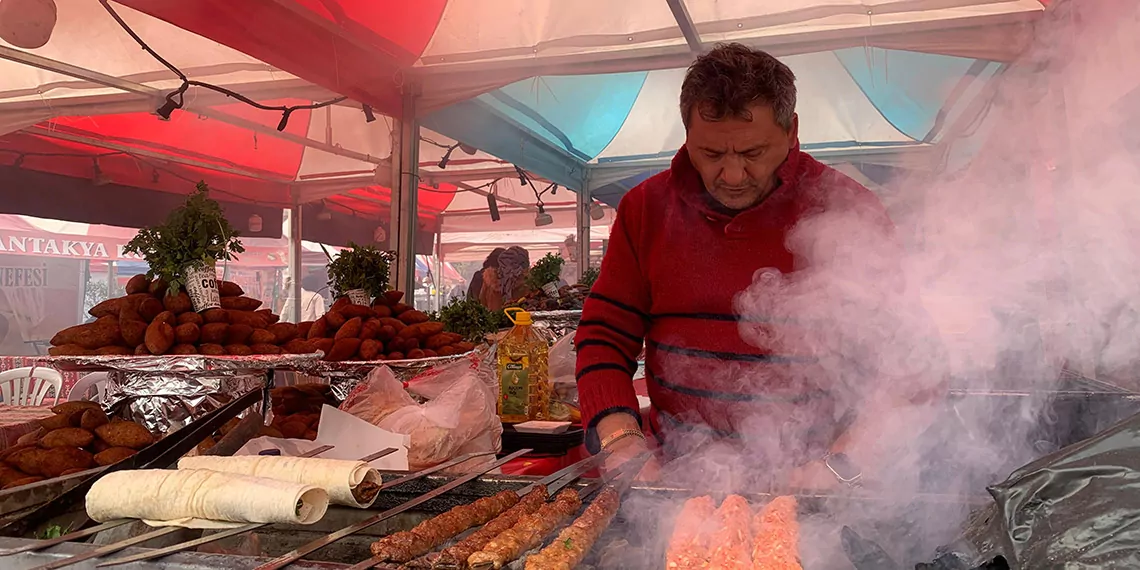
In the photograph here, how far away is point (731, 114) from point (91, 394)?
458 cm

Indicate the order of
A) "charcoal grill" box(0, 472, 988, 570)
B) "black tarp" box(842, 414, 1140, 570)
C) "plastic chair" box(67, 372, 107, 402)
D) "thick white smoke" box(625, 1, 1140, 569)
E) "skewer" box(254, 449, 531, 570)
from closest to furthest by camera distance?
"black tarp" box(842, 414, 1140, 570)
"skewer" box(254, 449, 531, 570)
"charcoal grill" box(0, 472, 988, 570)
"thick white smoke" box(625, 1, 1140, 569)
"plastic chair" box(67, 372, 107, 402)

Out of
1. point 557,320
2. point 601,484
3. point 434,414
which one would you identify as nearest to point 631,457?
point 601,484

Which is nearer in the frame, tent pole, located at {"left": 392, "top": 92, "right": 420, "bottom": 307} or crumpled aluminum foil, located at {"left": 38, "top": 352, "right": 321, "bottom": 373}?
crumpled aluminum foil, located at {"left": 38, "top": 352, "right": 321, "bottom": 373}

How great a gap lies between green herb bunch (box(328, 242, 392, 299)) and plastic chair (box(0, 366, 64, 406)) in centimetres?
286

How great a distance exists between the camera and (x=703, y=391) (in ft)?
7.02

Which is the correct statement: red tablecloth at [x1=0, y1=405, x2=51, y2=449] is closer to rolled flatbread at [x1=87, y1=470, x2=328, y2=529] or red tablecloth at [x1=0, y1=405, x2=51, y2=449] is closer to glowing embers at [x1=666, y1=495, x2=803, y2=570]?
rolled flatbread at [x1=87, y1=470, x2=328, y2=529]

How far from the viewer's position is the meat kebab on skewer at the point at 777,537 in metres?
1.20

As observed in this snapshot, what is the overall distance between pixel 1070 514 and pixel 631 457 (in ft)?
3.72

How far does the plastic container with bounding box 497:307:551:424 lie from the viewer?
115 inches

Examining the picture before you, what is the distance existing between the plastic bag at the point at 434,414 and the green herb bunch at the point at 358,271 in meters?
1.23

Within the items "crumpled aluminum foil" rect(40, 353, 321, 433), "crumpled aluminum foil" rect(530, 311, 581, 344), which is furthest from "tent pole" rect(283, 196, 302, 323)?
"crumpled aluminum foil" rect(40, 353, 321, 433)

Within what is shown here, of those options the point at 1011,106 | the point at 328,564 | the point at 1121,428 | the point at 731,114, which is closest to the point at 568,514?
Result: the point at 328,564

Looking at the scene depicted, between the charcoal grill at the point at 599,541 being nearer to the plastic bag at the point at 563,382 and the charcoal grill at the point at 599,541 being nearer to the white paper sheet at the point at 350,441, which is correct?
the white paper sheet at the point at 350,441

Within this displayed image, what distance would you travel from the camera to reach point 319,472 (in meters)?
1.46
